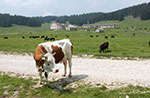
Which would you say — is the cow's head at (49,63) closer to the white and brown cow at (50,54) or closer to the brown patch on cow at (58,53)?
the white and brown cow at (50,54)

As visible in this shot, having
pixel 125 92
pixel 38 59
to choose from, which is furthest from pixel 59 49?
pixel 125 92

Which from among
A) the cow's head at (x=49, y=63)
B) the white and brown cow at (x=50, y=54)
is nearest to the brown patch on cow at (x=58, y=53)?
the white and brown cow at (x=50, y=54)

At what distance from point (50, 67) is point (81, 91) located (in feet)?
7.54

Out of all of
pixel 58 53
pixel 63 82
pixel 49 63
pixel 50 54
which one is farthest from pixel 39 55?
pixel 63 82

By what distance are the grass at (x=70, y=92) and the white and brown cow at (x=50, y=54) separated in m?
1.10

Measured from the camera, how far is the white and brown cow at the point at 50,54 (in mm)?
7270

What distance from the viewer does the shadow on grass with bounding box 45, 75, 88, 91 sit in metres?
8.45

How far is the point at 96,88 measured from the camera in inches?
316

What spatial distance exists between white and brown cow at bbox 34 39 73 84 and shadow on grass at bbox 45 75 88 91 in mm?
664

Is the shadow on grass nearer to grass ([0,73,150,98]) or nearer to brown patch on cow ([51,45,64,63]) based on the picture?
grass ([0,73,150,98])

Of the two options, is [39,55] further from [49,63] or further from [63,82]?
[63,82]

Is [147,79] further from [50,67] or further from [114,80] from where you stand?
[50,67]

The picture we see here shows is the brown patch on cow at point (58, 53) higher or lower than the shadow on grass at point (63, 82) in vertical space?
higher

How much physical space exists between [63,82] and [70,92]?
5.28ft
